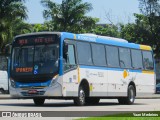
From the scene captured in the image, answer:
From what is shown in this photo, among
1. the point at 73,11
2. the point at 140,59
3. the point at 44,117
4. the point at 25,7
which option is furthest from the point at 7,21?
the point at 44,117

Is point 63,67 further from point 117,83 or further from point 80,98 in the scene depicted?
point 117,83

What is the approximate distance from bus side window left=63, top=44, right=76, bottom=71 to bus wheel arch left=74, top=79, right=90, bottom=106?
122 cm

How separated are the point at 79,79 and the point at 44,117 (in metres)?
7.09

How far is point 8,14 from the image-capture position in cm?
5200

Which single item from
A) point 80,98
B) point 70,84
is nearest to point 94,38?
point 80,98

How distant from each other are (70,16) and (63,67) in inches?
1410

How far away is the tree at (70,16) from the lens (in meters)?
57.5

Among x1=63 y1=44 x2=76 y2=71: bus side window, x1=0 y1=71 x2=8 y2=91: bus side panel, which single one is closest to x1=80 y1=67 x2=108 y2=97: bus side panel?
x1=63 y1=44 x2=76 y2=71: bus side window

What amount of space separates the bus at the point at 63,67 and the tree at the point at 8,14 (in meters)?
26.3

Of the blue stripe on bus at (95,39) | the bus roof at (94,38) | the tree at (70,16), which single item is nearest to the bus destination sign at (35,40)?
the bus roof at (94,38)

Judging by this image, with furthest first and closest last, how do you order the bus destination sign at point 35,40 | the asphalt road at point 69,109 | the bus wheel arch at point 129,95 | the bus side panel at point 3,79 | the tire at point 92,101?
the bus side panel at point 3,79 → the bus wheel arch at point 129,95 → the tire at point 92,101 → the bus destination sign at point 35,40 → the asphalt road at point 69,109

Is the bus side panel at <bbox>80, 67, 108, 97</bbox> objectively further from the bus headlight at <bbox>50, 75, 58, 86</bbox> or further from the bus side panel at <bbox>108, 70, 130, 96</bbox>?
the bus headlight at <bbox>50, 75, 58, 86</bbox>

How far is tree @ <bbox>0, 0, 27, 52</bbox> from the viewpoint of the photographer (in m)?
51.4

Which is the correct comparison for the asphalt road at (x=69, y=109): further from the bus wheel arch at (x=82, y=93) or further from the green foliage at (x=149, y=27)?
the green foliage at (x=149, y=27)
